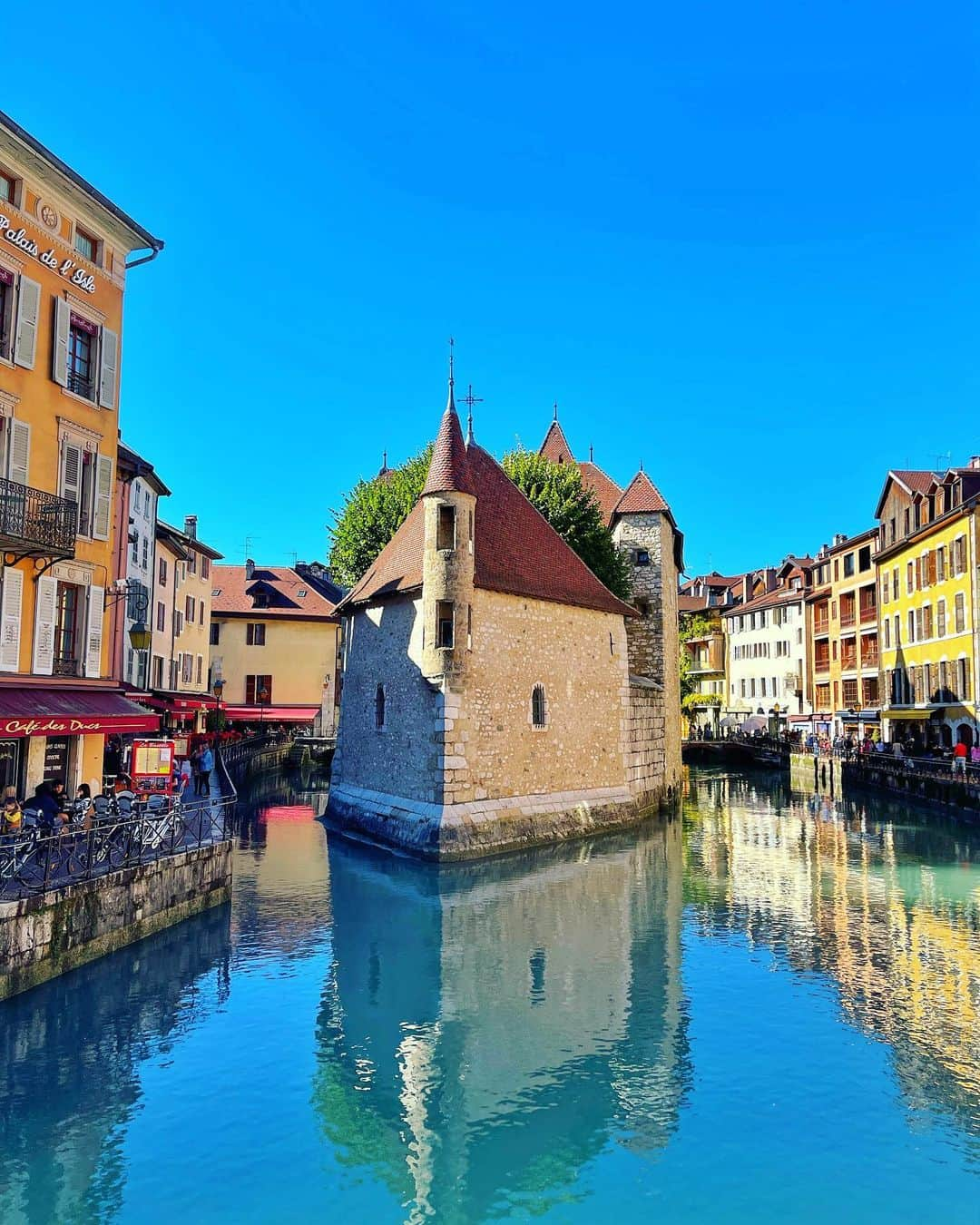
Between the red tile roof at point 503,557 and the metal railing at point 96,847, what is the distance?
10159mm

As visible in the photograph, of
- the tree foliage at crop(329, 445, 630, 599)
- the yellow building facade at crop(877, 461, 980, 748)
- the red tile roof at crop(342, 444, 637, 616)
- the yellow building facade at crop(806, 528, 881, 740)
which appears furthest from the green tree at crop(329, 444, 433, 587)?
the yellow building facade at crop(806, 528, 881, 740)

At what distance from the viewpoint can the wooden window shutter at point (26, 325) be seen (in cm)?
1661

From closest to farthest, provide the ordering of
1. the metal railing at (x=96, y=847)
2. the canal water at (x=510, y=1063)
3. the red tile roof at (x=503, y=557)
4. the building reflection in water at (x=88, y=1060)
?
the building reflection in water at (x=88, y=1060), the canal water at (x=510, y=1063), the metal railing at (x=96, y=847), the red tile roof at (x=503, y=557)

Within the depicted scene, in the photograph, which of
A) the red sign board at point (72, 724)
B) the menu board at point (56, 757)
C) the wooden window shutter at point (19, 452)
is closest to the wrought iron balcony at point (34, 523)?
the wooden window shutter at point (19, 452)

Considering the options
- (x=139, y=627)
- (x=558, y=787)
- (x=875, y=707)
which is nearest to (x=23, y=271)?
(x=139, y=627)

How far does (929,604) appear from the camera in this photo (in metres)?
39.4

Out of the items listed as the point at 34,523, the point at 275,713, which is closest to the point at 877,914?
the point at 34,523

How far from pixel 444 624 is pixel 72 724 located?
33.2ft

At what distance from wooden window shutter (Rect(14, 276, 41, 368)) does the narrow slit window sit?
1062cm

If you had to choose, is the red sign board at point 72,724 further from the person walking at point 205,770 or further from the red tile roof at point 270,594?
the red tile roof at point 270,594

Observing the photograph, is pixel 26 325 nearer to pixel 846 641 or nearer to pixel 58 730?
pixel 58 730

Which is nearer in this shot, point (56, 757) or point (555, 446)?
point (56, 757)

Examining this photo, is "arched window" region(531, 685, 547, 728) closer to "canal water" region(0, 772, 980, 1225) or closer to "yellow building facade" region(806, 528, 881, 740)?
"canal water" region(0, 772, 980, 1225)

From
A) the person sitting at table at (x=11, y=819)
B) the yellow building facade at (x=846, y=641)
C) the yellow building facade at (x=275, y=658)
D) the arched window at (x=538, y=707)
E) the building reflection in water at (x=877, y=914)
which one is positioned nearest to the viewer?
the building reflection in water at (x=877, y=914)
